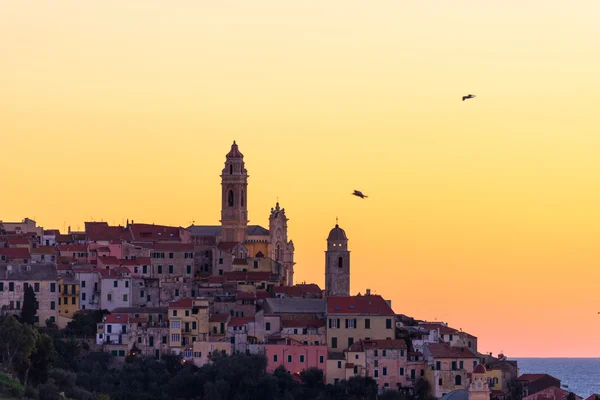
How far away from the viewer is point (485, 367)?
305 feet

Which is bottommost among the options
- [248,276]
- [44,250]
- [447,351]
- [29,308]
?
[447,351]

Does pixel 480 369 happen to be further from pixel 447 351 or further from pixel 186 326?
pixel 186 326

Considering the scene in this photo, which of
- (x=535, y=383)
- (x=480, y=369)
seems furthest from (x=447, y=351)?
(x=535, y=383)

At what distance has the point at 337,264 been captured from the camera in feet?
339

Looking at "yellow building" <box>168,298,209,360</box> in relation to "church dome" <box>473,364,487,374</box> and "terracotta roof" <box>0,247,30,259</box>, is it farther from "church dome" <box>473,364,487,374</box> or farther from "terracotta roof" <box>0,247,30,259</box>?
"church dome" <box>473,364,487,374</box>

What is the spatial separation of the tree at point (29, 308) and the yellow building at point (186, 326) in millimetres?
7453

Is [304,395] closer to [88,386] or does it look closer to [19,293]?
[88,386]

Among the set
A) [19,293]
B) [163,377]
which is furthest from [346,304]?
[19,293]

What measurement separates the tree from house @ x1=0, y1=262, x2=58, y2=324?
73 centimetres

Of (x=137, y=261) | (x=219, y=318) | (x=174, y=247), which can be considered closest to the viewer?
(x=219, y=318)

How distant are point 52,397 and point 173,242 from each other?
109 ft

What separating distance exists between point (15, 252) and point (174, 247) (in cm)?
1030

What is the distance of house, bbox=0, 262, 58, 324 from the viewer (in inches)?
3772

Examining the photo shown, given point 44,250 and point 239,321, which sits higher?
point 44,250
